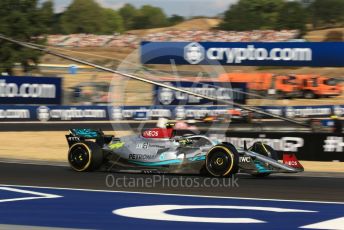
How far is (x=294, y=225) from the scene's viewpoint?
6.89m

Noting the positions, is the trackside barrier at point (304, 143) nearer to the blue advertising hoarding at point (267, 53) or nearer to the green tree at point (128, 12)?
the blue advertising hoarding at point (267, 53)

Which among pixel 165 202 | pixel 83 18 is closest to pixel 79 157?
pixel 165 202

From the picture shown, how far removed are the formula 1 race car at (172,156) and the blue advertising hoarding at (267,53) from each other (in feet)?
67.7

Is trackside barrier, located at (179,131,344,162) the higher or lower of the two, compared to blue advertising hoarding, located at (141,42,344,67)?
lower

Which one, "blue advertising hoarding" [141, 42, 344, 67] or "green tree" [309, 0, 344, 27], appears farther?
"green tree" [309, 0, 344, 27]

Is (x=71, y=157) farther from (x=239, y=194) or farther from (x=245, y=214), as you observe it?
(x=245, y=214)

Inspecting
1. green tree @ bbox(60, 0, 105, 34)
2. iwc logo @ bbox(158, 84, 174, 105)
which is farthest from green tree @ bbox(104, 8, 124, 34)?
iwc logo @ bbox(158, 84, 174, 105)

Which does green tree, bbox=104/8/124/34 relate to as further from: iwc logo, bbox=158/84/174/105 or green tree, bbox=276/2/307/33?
iwc logo, bbox=158/84/174/105

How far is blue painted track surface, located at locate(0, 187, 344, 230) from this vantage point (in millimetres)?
6840

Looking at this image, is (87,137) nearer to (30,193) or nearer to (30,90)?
(30,193)

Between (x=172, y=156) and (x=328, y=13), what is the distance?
83303 millimetres

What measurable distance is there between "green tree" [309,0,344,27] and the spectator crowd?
20.8 metres

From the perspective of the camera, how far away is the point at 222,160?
10828 millimetres

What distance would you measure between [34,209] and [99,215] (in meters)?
0.90
